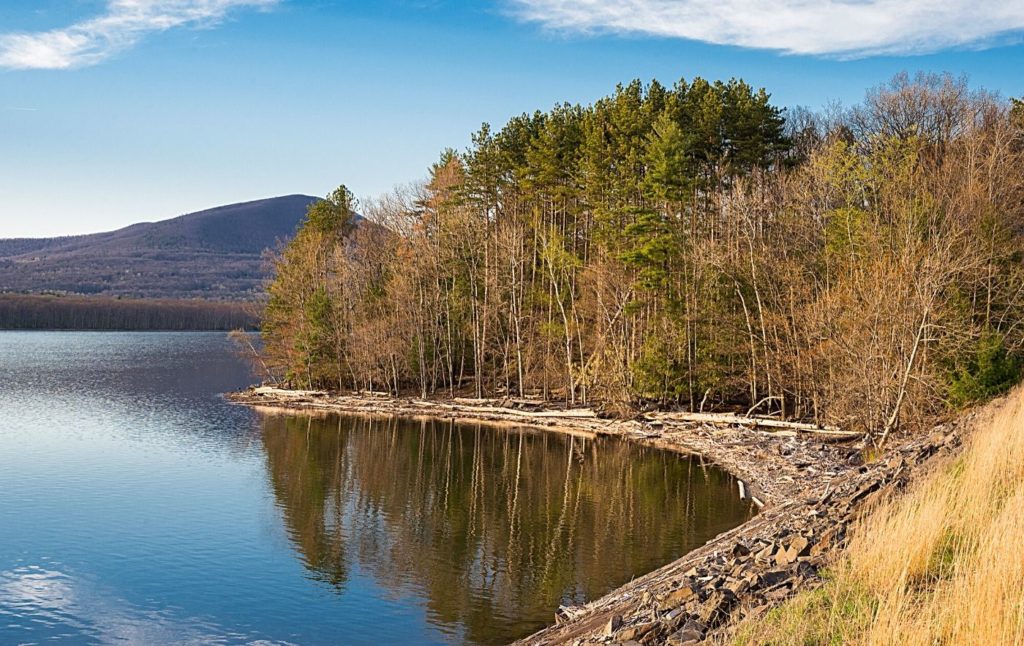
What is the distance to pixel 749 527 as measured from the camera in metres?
23.2

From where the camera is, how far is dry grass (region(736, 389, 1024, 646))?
300 inches

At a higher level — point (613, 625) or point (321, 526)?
point (613, 625)

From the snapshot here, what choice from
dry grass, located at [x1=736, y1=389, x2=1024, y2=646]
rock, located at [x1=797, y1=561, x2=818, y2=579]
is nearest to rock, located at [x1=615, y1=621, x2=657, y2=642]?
dry grass, located at [x1=736, y1=389, x2=1024, y2=646]

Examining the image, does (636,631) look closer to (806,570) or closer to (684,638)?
(684,638)

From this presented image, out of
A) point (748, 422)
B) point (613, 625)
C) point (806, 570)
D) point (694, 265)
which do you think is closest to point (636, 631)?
point (613, 625)

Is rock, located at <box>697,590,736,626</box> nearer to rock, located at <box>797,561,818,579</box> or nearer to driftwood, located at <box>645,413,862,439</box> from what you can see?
rock, located at <box>797,561,818,579</box>

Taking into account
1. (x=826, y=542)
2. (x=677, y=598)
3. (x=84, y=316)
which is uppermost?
(x=84, y=316)

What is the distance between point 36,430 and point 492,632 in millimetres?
37239

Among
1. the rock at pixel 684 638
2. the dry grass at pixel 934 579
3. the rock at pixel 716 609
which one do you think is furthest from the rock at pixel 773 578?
the rock at pixel 684 638

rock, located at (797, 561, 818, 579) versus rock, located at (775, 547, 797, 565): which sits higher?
rock, located at (797, 561, 818, 579)

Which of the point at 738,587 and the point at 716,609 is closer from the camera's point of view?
the point at 716,609

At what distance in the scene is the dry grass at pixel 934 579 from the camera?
7629 mm

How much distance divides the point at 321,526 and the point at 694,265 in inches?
1046

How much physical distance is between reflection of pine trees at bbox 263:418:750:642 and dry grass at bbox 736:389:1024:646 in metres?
8.85
